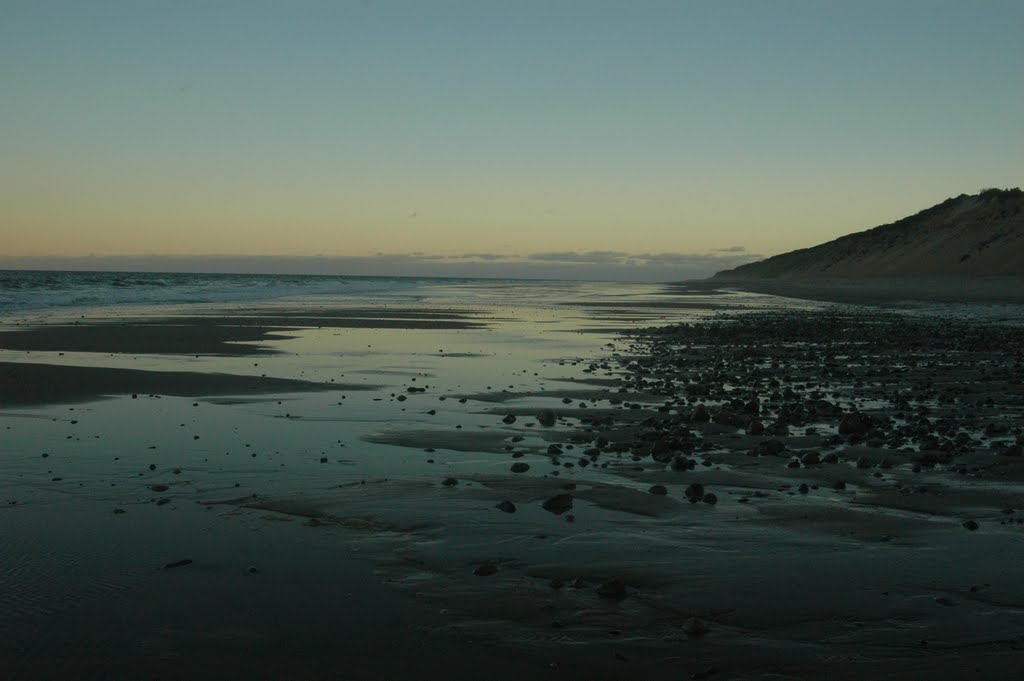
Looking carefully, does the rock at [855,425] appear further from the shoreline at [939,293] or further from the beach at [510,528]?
the shoreline at [939,293]

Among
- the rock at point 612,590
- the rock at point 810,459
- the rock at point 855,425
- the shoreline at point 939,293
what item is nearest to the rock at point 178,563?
the rock at point 612,590

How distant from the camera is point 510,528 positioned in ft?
23.3

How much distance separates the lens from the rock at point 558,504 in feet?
25.0

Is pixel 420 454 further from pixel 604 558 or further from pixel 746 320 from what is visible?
pixel 746 320

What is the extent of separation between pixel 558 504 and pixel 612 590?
2.08 m

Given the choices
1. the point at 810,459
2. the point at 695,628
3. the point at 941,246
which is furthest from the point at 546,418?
the point at 941,246

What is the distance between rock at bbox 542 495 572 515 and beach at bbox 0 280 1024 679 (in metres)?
0.02

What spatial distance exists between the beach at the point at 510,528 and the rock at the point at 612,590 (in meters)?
0.01

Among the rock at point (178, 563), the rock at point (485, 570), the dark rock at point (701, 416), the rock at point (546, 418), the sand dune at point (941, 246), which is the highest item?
the sand dune at point (941, 246)

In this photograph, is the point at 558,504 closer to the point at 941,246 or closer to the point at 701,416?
the point at 701,416

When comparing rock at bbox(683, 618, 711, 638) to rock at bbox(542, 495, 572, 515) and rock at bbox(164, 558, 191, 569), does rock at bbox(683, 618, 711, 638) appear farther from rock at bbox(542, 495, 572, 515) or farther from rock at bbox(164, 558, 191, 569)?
rock at bbox(164, 558, 191, 569)

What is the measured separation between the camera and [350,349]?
23297 mm

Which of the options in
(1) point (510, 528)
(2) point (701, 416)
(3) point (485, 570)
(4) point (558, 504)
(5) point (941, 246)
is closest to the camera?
(3) point (485, 570)

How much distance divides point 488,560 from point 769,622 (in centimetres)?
205
